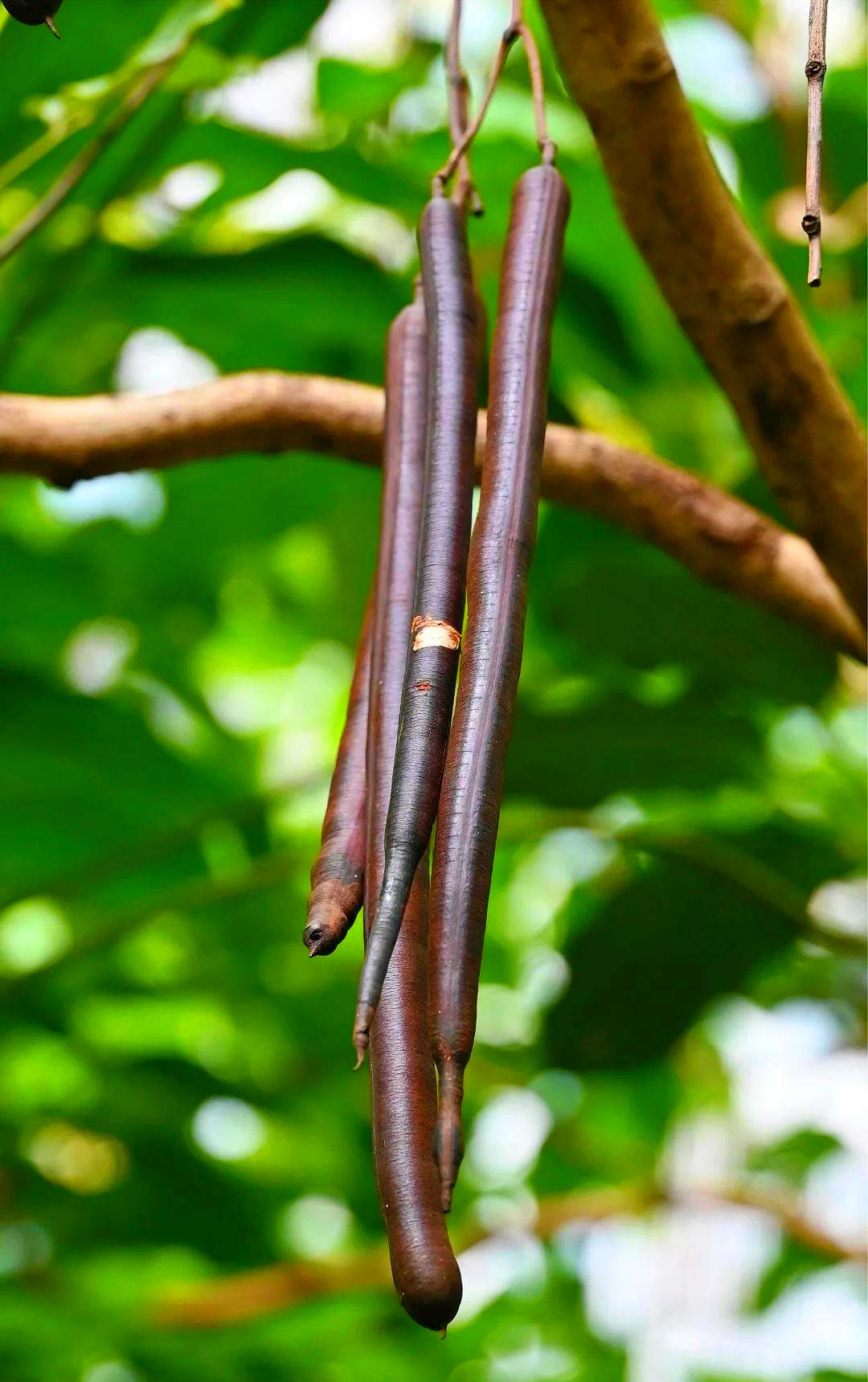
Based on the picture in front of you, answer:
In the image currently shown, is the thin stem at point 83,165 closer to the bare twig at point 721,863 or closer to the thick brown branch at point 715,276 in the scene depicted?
the thick brown branch at point 715,276

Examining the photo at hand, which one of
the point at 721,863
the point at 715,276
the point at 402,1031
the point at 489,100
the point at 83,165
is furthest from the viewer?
the point at 721,863

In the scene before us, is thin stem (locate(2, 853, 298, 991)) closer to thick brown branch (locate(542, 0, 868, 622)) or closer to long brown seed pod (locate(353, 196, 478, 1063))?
thick brown branch (locate(542, 0, 868, 622))

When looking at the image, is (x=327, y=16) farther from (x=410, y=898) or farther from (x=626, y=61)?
(x=410, y=898)

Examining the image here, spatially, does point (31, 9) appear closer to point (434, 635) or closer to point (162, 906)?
point (434, 635)

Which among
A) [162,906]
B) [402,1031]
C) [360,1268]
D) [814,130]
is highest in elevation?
[814,130]

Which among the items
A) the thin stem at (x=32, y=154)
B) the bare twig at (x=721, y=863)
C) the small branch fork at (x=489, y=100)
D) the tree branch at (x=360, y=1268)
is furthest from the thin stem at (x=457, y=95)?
the tree branch at (x=360, y=1268)

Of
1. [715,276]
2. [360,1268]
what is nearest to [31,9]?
[715,276]

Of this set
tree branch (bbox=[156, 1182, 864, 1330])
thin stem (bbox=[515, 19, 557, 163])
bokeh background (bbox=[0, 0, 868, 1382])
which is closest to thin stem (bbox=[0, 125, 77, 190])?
bokeh background (bbox=[0, 0, 868, 1382])
